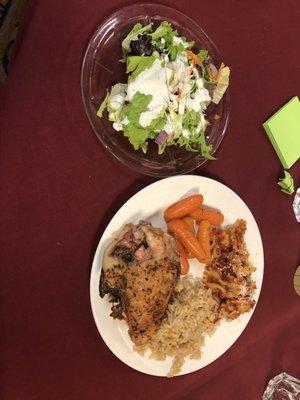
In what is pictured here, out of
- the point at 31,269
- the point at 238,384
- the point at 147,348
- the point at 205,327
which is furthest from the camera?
the point at 238,384

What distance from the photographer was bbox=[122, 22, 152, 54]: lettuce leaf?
1.40 meters

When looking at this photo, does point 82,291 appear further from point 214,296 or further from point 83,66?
point 83,66

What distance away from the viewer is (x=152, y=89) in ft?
4.51

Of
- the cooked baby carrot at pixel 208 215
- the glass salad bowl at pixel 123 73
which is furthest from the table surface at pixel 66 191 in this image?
the cooked baby carrot at pixel 208 215

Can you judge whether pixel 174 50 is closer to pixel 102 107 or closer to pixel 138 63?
pixel 138 63

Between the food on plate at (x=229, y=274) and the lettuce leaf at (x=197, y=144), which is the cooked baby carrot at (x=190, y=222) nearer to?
the food on plate at (x=229, y=274)

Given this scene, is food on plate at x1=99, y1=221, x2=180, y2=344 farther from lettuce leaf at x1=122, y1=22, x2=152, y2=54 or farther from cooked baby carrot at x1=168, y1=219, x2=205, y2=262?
lettuce leaf at x1=122, y1=22, x2=152, y2=54

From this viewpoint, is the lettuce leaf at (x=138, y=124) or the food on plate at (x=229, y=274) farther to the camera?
the food on plate at (x=229, y=274)

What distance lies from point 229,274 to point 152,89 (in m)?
0.67

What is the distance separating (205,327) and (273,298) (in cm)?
35

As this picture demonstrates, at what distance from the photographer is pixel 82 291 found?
146 centimetres

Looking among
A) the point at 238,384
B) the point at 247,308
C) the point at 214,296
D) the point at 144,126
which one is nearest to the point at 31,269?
the point at 144,126

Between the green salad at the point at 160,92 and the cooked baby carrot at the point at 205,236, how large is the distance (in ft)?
0.82

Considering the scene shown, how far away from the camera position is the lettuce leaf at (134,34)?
4.61 ft
